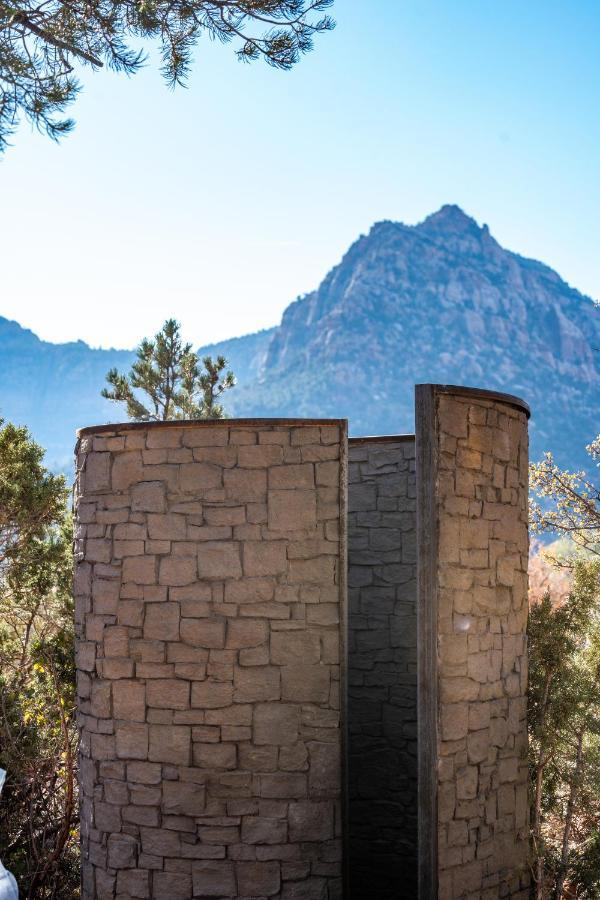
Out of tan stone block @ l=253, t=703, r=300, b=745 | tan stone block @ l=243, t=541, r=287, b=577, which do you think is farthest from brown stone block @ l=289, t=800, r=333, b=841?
tan stone block @ l=243, t=541, r=287, b=577

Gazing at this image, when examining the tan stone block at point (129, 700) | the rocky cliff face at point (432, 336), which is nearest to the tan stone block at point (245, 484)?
the tan stone block at point (129, 700)

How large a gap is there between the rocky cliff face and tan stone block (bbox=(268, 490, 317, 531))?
32.7 meters

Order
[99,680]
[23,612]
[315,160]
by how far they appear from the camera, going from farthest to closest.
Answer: [315,160] → [23,612] → [99,680]

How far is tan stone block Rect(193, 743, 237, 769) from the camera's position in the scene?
4285 mm

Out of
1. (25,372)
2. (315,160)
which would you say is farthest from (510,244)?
(315,160)

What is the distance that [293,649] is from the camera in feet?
14.1

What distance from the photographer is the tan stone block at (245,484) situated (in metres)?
4.37

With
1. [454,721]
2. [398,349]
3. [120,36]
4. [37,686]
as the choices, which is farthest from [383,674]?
[398,349]

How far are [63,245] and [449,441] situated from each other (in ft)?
46.7

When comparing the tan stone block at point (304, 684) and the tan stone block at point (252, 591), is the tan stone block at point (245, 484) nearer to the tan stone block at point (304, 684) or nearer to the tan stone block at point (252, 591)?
the tan stone block at point (252, 591)

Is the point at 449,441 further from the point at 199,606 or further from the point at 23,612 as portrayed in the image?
the point at 23,612

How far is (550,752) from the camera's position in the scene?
5195 millimetres

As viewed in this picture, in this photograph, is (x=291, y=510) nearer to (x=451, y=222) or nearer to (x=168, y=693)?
(x=168, y=693)

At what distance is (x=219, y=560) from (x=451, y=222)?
203ft
